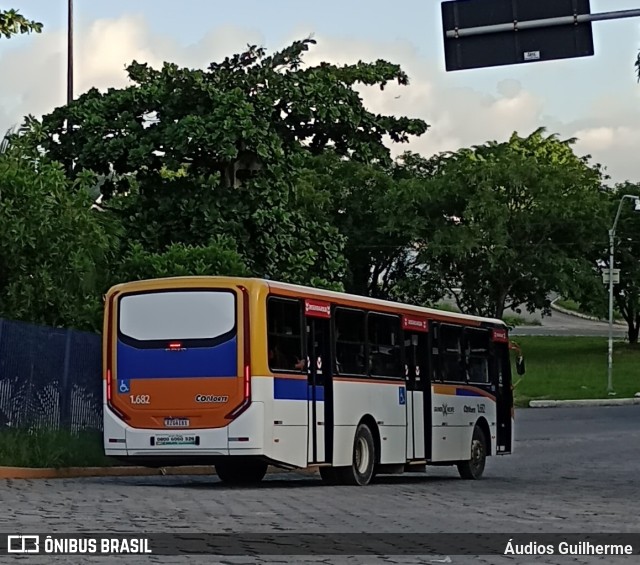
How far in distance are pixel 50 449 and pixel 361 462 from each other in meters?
4.54

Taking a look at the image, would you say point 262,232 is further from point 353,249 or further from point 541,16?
point 353,249

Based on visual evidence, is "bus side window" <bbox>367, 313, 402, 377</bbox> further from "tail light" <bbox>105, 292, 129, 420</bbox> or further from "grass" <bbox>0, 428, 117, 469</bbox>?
"grass" <bbox>0, 428, 117, 469</bbox>

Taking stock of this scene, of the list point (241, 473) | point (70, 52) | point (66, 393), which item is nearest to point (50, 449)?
point (66, 393)

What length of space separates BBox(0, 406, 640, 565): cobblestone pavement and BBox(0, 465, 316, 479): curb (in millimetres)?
564

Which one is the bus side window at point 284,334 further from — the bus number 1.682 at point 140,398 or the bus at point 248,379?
the bus number 1.682 at point 140,398

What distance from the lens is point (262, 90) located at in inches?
1382

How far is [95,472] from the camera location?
22641mm

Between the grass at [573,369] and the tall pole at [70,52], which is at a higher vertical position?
the tall pole at [70,52]

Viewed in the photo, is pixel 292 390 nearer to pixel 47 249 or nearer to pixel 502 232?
pixel 47 249

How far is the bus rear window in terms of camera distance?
756 inches

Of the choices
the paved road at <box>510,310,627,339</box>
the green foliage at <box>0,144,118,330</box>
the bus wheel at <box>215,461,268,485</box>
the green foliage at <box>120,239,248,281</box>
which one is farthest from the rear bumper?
the paved road at <box>510,310,627,339</box>

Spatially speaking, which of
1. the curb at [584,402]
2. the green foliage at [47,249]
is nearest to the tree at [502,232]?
the curb at [584,402]

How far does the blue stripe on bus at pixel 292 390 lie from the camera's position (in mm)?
19281

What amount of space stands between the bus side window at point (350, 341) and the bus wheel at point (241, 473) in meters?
2.01
